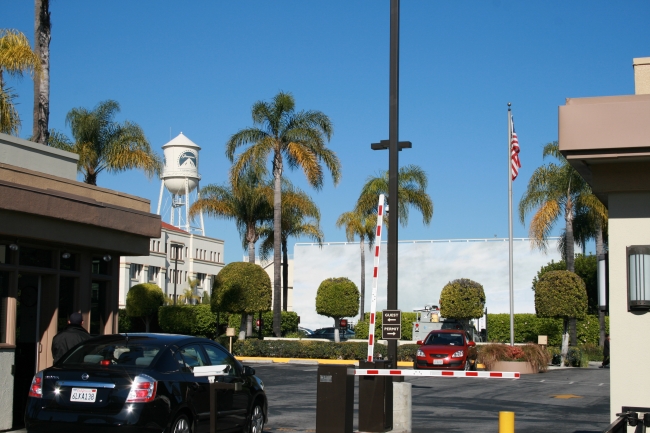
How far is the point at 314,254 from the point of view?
246 ft

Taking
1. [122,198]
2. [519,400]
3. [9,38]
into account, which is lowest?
[519,400]

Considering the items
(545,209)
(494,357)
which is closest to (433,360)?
(494,357)

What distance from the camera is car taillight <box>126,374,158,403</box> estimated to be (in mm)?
9648

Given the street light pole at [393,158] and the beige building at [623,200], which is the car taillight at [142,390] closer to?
the street light pole at [393,158]

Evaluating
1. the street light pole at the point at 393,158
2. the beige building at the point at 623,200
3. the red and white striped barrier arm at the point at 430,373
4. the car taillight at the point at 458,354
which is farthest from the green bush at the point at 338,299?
the beige building at the point at 623,200

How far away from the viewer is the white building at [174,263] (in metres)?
74.6

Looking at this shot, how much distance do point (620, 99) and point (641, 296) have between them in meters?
2.06

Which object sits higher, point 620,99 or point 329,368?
point 620,99

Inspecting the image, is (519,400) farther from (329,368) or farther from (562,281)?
(562,281)

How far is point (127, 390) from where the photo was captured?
967cm

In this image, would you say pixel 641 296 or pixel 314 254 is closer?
pixel 641 296

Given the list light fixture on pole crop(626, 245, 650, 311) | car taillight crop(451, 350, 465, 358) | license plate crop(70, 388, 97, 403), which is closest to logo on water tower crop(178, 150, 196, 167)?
car taillight crop(451, 350, 465, 358)

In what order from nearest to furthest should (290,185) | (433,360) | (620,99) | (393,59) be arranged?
(620,99)
(393,59)
(433,360)
(290,185)

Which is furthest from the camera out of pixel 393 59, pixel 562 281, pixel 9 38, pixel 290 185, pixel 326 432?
pixel 290 185
